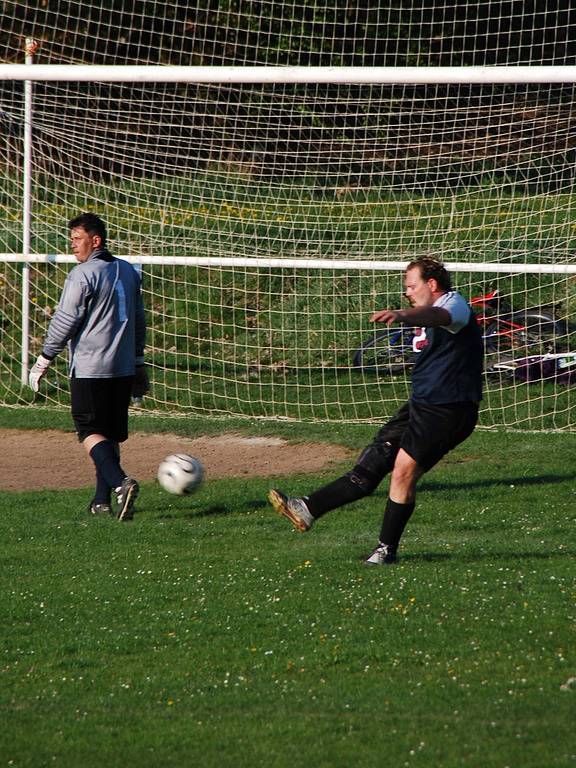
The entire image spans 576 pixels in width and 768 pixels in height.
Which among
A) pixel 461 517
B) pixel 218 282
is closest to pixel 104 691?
pixel 461 517

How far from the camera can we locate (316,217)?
15422 mm

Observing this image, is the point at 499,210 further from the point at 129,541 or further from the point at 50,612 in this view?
the point at 50,612

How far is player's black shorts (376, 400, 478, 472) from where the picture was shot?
671 centimetres

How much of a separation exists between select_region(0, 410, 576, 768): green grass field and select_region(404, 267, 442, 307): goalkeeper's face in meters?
1.47

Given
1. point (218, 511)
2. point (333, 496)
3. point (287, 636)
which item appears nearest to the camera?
point (287, 636)

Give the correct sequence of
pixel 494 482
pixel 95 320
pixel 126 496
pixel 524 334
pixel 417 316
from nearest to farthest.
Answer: pixel 417 316 < pixel 126 496 < pixel 95 320 < pixel 494 482 < pixel 524 334

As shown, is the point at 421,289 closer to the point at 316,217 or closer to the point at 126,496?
the point at 126,496

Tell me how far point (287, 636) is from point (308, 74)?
5228mm

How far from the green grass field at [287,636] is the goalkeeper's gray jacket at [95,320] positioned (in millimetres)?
1080

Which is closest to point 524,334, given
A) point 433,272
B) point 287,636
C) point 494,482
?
point 494,482

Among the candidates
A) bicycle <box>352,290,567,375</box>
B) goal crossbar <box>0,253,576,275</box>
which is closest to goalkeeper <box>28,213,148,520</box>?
goal crossbar <box>0,253,576,275</box>

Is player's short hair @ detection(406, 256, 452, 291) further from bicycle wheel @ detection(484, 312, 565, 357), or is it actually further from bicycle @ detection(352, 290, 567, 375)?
bicycle wheel @ detection(484, 312, 565, 357)

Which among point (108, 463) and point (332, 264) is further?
point (332, 264)

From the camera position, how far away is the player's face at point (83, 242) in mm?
8352
